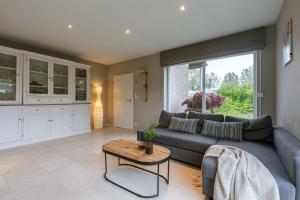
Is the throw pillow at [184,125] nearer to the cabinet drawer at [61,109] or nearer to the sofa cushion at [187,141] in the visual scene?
the sofa cushion at [187,141]

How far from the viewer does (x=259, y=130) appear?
2592 millimetres

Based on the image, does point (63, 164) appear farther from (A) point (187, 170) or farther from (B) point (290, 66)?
(B) point (290, 66)

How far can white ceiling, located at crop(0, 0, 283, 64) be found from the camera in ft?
7.97

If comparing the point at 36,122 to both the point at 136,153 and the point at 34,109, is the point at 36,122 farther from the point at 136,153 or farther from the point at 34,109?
the point at 136,153

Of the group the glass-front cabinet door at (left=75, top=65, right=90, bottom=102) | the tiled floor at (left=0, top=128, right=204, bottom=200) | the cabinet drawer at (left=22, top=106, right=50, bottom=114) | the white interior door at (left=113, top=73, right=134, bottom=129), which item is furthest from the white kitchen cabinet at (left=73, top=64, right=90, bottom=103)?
the tiled floor at (left=0, top=128, right=204, bottom=200)

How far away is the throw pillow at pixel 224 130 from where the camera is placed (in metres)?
2.69

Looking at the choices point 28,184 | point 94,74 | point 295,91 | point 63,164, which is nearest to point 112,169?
point 63,164

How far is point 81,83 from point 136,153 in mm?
3818

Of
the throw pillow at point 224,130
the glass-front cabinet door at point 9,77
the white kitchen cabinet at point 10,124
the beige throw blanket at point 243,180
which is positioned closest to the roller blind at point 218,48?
the throw pillow at point 224,130

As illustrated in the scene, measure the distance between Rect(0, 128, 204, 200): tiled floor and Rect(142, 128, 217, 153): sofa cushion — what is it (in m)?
0.32

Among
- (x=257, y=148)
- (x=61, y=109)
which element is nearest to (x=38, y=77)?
(x=61, y=109)

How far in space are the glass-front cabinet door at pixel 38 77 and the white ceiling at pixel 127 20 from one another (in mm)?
512

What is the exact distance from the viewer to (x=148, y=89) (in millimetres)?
5055

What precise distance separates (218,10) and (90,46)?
320 cm
